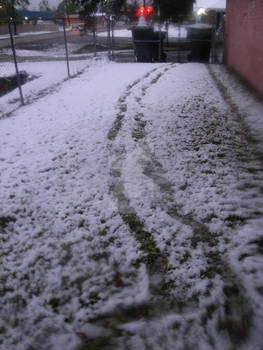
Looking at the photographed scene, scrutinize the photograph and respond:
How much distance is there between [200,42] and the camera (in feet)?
44.5

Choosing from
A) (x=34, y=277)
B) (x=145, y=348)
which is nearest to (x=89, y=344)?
(x=145, y=348)

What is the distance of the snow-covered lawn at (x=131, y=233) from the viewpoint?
193cm

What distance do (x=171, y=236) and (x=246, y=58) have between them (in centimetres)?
786

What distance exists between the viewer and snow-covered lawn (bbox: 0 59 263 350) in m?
1.93

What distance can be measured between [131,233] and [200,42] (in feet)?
43.5

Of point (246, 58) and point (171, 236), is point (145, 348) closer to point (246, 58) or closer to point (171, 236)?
point (171, 236)

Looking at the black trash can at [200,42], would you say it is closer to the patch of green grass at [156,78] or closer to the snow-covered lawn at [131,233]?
the patch of green grass at [156,78]

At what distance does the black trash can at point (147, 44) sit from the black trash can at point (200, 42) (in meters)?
1.49

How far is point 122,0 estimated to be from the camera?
2338 centimetres

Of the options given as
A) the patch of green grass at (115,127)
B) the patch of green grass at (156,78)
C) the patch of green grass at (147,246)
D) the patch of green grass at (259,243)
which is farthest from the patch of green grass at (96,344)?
the patch of green grass at (156,78)

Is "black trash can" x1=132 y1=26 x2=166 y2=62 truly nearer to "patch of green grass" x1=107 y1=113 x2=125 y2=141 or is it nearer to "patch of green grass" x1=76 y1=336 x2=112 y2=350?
"patch of green grass" x1=107 y1=113 x2=125 y2=141

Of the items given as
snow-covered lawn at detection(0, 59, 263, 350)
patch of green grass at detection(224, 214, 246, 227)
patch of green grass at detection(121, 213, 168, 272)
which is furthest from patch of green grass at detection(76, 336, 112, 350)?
patch of green grass at detection(224, 214, 246, 227)

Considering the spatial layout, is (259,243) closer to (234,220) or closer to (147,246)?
(234,220)

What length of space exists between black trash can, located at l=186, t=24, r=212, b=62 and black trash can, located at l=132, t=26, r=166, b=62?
4.89ft
